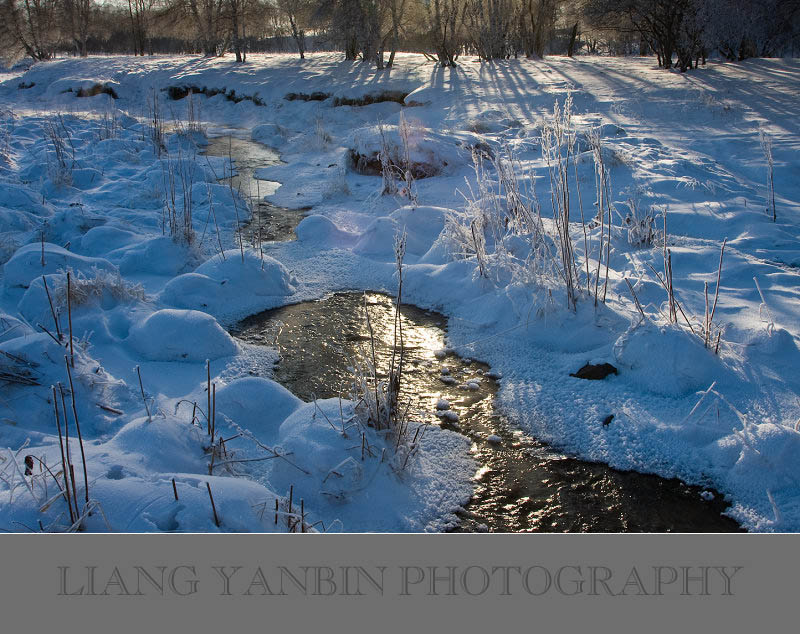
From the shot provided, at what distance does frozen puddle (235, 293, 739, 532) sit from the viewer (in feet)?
8.37

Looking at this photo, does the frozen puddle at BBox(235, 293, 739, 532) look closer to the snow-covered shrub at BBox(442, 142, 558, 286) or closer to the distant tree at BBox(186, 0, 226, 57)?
the snow-covered shrub at BBox(442, 142, 558, 286)

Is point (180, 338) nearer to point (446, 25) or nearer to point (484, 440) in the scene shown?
point (484, 440)

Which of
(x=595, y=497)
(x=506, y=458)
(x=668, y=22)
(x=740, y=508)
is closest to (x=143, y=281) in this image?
(x=506, y=458)

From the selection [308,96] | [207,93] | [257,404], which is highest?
[207,93]

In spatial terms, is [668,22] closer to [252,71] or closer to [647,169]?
[647,169]

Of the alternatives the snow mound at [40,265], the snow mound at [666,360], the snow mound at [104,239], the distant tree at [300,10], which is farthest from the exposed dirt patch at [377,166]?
the distant tree at [300,10]

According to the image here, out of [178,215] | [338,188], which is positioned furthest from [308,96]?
[178,215]

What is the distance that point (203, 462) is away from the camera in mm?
2611

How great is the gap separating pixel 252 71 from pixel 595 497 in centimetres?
2131

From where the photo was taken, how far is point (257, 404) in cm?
318

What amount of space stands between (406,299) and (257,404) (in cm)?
201

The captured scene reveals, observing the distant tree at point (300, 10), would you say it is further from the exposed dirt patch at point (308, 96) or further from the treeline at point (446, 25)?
the exposed dirt patch at point (308, 96)

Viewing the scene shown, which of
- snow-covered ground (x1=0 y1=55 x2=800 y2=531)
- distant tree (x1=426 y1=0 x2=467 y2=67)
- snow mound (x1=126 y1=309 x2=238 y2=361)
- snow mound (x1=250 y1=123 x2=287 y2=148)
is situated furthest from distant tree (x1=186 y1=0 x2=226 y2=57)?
snow mound (x1=126 y1=309 x2=238 y2=361)

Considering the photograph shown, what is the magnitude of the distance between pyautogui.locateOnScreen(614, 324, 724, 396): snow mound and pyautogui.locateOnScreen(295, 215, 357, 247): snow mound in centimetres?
341
